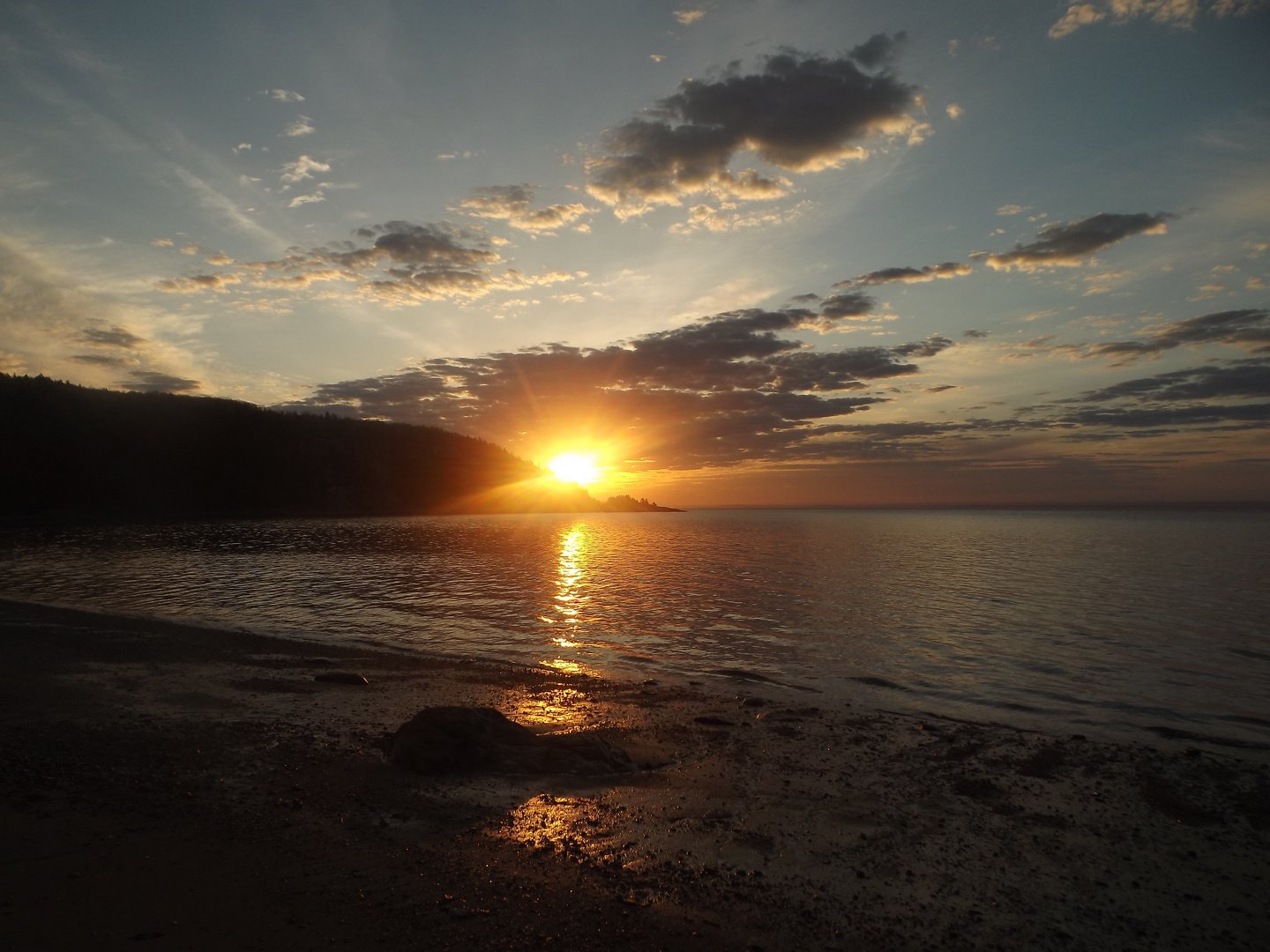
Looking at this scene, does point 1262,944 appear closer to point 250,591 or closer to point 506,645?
point 506,645

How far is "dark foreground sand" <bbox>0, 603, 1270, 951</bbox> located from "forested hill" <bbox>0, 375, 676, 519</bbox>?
135 meters

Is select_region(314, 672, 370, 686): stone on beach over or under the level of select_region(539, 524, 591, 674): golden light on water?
over

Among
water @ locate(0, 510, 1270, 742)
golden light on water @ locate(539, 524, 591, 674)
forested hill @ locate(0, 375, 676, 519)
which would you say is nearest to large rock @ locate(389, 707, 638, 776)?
golden light on water @ locate(539, 524, 591, 674)

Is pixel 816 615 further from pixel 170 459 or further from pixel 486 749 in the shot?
pixel 170 459

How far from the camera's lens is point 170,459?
145875mm

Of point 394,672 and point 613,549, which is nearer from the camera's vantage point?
point 394,672

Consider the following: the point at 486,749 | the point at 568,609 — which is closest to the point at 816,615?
the point at 568,609

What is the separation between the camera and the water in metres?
16.4

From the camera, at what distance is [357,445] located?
193 meters

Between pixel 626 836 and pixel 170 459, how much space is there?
174946mm

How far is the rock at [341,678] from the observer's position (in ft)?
50.2

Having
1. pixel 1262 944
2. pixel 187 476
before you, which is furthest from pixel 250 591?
pixel 187 476

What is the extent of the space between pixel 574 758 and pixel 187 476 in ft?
556

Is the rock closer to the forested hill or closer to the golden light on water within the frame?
the golden light on water
